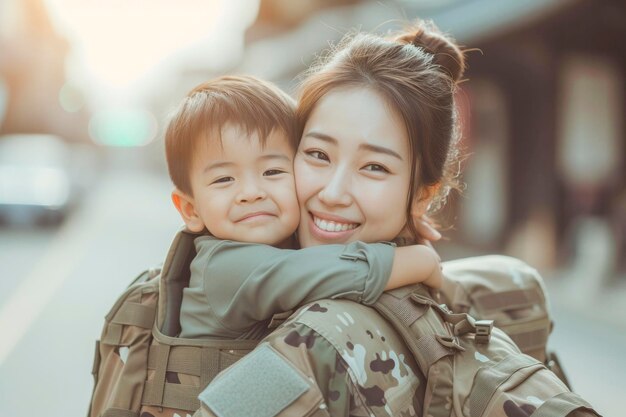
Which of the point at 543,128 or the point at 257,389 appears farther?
the point at 543,128

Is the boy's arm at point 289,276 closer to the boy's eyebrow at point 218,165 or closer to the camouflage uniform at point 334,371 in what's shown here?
the camouflage uniform at point 334,371

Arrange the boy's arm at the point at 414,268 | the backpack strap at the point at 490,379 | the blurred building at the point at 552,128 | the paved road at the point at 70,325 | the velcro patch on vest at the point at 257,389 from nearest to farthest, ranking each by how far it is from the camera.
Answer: the velcro patch on vest at the point at 257,389 → the backpack strap at the point at 490,379 → the boy's arm at the point at 414,268 → the paved road at the point at 70,325 → the blurred building at the point at 552,128

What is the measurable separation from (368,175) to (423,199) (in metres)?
0.28

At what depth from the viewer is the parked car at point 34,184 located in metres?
16.1

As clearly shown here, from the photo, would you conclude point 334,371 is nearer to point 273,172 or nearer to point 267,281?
point 267,281

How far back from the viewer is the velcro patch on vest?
65.8 inches

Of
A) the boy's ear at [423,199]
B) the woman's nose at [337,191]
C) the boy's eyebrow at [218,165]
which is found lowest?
the boy's ear at [423,199]

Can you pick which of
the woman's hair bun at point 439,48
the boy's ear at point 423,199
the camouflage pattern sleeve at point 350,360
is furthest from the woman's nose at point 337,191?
the woman's hair bun at point 439,48

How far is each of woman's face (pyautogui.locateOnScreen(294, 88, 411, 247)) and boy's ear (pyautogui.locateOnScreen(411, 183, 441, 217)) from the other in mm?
96

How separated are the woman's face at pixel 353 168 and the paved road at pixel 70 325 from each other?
156 inches

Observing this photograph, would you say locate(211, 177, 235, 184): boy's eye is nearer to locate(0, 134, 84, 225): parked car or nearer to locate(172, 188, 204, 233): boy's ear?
locate(172, 188, 204, 233): boy's ear

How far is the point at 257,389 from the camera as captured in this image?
1.70 m

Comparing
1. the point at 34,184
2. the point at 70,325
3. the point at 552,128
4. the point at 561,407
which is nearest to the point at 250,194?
the point at 561,407

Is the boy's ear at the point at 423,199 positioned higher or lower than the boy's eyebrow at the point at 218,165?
lower
